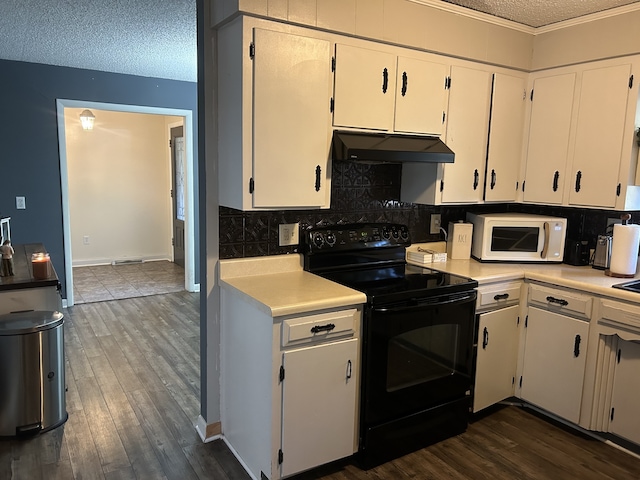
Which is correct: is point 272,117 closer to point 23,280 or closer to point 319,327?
point 319,327

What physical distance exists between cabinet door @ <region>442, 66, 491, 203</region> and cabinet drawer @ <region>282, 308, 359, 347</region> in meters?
1.16

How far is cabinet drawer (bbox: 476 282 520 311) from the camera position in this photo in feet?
8.96

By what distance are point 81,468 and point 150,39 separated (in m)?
3.01

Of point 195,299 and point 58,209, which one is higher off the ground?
point 58,209

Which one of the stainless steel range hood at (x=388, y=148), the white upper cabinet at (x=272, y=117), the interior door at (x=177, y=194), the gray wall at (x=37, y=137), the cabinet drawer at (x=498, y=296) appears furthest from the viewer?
the interior door at (x=177, y=194)

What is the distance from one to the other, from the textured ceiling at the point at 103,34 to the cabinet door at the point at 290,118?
1030mm

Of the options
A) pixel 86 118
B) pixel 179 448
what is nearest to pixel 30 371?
pixel 179 448

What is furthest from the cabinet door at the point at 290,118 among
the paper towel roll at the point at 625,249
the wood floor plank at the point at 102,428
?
the paper towel roll at the point at 625,249

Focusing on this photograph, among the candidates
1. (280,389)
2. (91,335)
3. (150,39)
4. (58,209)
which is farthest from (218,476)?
(58,209)

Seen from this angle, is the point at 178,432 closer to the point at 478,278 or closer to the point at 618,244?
the point at 478,278

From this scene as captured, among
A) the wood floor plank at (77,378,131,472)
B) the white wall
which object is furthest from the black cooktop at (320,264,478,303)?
the white wall

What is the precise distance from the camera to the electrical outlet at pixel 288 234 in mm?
2701

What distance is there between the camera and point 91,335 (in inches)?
167

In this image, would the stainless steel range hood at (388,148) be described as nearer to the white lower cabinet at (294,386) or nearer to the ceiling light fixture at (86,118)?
the white lower cabinet at (294,386)
